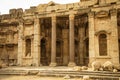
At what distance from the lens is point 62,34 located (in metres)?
26.8

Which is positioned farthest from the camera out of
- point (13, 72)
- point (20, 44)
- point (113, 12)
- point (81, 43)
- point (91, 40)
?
point (20, 44)

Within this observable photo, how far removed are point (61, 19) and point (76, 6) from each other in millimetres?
4427

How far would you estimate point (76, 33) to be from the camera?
26.0 metres

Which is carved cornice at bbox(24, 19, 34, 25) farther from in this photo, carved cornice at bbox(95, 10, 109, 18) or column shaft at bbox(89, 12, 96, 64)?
carved cornice at bbox(95, 10, 109, 18)

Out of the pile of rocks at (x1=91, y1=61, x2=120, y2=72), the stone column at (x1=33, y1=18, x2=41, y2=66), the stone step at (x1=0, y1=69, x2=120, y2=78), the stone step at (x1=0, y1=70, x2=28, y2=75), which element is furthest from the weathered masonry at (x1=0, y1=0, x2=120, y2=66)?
the stone step at (x1=0, y1=70, x2=28, y2=75)

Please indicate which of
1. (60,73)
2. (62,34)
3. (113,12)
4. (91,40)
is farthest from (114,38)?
(62,34)

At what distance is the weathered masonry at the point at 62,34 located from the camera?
2067cm

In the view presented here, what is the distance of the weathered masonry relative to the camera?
20.7 meters

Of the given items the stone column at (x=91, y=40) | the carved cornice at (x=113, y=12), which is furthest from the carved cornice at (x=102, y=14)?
Result: the stone column at (x=91, y=40)

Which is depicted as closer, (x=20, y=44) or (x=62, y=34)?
(x=20, y=44)

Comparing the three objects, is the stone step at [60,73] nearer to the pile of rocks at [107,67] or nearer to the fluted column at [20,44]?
the pile of rocks at [107,67]

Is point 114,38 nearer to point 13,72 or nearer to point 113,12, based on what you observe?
point 113,12

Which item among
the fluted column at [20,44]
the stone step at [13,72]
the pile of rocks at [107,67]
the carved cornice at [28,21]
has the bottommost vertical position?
the stone step at [13,72]

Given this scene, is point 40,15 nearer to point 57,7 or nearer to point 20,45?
point 57,7
